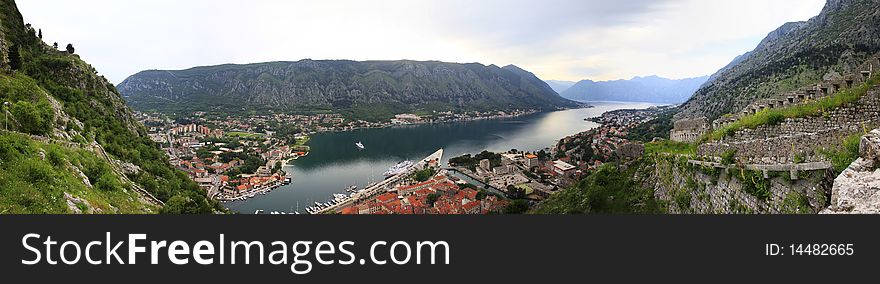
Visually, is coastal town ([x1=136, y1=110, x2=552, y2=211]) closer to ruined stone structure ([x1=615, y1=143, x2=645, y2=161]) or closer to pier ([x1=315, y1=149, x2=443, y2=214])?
pier ([x1=315, y1=149, x2=443, y2=214])

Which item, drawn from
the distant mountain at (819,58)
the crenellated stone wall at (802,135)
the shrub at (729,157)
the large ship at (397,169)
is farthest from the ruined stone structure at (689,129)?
the distant mountain at (819,58)

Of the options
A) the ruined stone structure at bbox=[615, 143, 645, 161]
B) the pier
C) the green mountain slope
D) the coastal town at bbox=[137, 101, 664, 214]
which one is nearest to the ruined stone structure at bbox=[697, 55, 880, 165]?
the ruined stone structure at bbox=[615, 143, 645, 161]

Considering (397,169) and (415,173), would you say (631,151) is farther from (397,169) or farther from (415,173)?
(397,169)

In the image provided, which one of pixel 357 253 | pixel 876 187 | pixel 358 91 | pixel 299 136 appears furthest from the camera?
pixel 358 91

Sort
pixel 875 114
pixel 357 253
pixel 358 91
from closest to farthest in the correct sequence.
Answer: pixel 357 253, pixel 875 114, pixel 358 91

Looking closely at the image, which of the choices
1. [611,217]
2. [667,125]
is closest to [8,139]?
[611,217]

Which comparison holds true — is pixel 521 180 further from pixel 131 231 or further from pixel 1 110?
pixel 131 231
